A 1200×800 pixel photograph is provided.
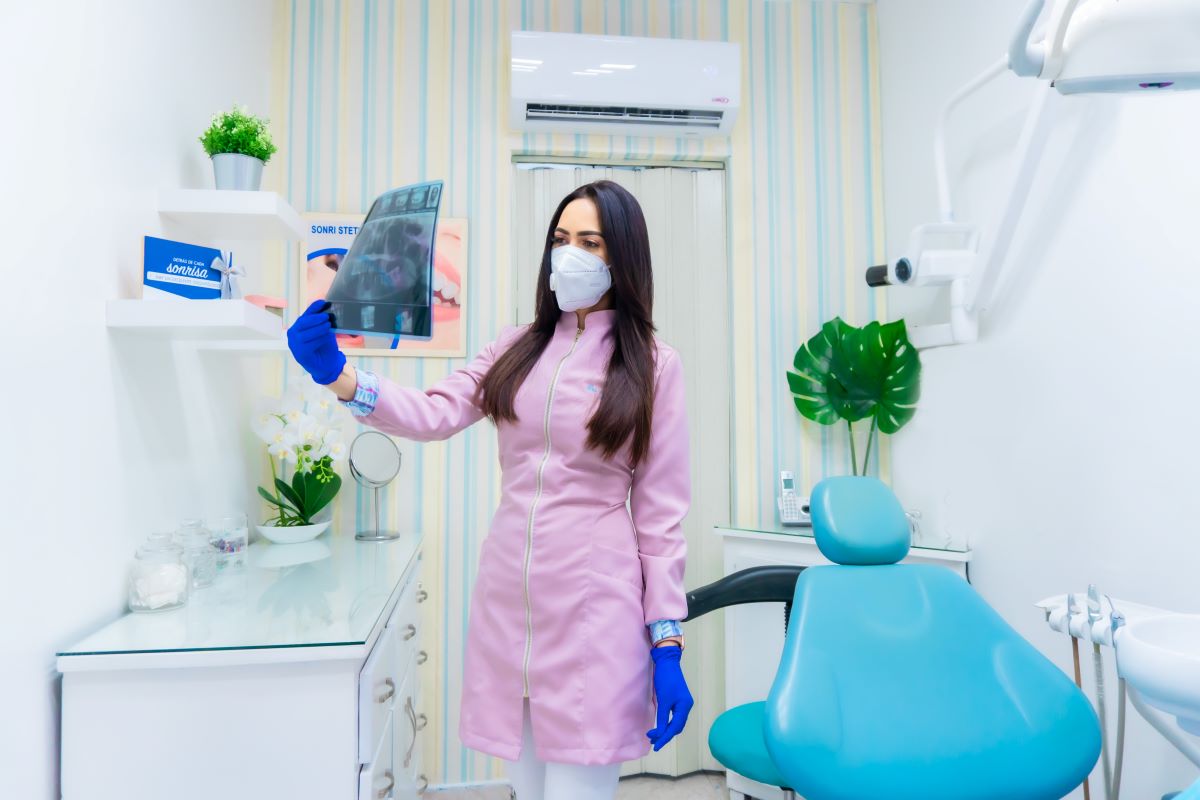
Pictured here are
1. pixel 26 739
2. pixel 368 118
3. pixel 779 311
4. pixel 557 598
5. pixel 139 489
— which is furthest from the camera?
pixel 779 311

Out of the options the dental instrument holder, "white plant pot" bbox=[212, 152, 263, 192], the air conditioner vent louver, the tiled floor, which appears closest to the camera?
"white plant pot" bbox=[212, 152, 263, 192]

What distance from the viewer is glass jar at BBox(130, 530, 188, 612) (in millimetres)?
1411

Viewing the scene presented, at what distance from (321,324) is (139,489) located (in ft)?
2.20

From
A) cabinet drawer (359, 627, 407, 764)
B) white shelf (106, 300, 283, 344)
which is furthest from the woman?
white shelf (106, 300, 283, 344)

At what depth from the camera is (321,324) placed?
118 centimetres

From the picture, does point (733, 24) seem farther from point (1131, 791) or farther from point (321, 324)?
point (1131, 791)

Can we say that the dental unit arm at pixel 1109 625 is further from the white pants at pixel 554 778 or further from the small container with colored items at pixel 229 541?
the small container with colored items at pixel 229 541

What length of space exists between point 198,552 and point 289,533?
601 mm

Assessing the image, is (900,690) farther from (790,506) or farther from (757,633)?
(790,506)

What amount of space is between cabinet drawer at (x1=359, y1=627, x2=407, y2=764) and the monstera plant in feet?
5.59

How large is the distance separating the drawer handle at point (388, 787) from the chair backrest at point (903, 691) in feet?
2.48

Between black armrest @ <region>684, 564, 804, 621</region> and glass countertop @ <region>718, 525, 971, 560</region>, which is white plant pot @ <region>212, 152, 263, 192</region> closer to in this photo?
black armrest @ <region>684, 564, 804, 621</region>

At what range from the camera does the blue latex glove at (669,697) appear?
1.20m

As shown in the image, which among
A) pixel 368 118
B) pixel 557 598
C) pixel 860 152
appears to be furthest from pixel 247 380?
pixel 860 152
